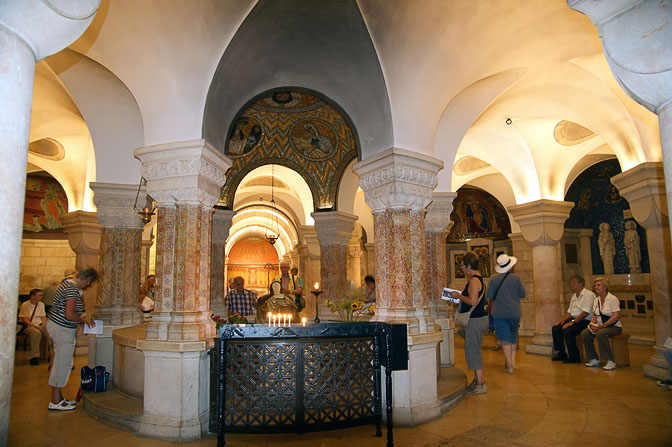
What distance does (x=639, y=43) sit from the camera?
2080mm

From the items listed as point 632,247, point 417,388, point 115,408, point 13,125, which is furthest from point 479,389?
point 632,247

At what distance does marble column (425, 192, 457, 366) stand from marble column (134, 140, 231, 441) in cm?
384

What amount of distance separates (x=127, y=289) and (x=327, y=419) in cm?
419

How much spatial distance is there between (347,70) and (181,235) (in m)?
2.78

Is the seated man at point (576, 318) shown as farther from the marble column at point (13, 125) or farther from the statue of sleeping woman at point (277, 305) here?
the marble column at point (13, 125)

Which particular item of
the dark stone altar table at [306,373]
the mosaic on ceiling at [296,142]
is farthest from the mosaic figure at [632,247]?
the dark stone altar table at [306,373]

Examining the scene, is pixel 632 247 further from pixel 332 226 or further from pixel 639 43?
pixel 639 43

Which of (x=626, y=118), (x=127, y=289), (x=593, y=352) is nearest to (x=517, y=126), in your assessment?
(x=626, y=118)

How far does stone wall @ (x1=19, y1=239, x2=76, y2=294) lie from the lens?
12594 mm

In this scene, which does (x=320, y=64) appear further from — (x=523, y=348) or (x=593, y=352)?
(x=523, y=348)

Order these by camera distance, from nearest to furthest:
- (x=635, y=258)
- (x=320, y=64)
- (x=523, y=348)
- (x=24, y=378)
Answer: (x=320, y=64) → (x=24, y=378) → (x=523, y=348) → (x=635, y=258)

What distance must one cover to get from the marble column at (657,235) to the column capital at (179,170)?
624 cm

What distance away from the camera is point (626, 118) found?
7.08 meters

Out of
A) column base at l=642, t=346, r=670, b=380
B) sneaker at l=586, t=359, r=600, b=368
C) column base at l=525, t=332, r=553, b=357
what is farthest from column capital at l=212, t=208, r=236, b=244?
column base at l=642, t=346, r=670, b=380
